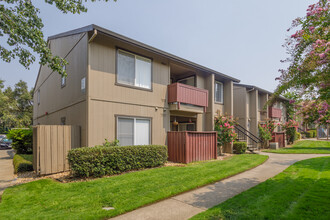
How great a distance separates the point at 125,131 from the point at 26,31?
5.42 m

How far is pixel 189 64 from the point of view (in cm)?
1233

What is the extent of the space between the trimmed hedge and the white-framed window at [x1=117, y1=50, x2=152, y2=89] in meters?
3.46

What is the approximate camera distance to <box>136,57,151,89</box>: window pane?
1024cm

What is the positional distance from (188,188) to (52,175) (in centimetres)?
556

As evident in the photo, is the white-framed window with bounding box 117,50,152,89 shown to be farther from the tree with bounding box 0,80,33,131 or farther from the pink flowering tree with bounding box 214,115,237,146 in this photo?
the tree with bounding box 0,80,33,131

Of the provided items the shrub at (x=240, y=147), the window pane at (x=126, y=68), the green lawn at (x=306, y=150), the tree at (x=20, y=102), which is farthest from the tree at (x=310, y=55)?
the tree at (x=20, y=102)

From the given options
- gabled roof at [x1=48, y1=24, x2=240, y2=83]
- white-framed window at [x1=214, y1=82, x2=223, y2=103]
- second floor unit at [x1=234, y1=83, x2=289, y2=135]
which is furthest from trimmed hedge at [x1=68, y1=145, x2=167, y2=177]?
second floor unit at [x1=234, y1=83, x2=289, y2=135]

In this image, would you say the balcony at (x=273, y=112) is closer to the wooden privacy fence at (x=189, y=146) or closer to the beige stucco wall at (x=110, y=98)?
the wooden privacy fence at (x=189, y=146)

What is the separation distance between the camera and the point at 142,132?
10.0m

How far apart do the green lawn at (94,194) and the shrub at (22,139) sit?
8.11 m

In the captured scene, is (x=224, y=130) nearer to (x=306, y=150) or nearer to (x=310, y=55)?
(x=306, y=150)

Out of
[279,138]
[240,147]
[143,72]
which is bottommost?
[240,147]

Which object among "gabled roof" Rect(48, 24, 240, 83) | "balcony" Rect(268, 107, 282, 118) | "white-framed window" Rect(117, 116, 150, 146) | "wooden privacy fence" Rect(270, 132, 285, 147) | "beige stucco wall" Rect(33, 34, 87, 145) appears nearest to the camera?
"gabled roof" Rect(48, 24, 240, 83)

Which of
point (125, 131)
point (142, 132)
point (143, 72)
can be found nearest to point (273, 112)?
point (143, 72)
